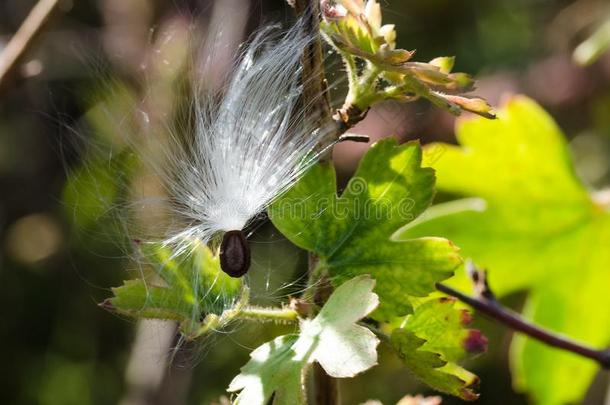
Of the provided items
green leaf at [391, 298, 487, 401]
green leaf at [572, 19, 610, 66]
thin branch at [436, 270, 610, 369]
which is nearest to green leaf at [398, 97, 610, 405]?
green leaf at [572, 19, 610, 66]

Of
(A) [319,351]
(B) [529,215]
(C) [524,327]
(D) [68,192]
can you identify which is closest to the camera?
(A) [319,351]

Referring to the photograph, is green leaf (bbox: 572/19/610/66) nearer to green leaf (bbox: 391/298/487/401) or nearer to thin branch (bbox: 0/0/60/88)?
green leaf (bbox: 391/298/487/401)

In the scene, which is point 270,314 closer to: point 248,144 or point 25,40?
point 248,144

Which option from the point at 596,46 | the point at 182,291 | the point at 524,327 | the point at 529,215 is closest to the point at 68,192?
the point at 529,215

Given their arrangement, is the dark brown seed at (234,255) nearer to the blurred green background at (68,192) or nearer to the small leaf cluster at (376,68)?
the small leaf cluster at (376,68)

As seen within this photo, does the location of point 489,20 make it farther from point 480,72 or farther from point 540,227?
point 540,227

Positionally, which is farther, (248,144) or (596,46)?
(596,46)

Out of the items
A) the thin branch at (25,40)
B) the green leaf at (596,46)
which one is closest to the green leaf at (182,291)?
the thin branch at (25,40)
